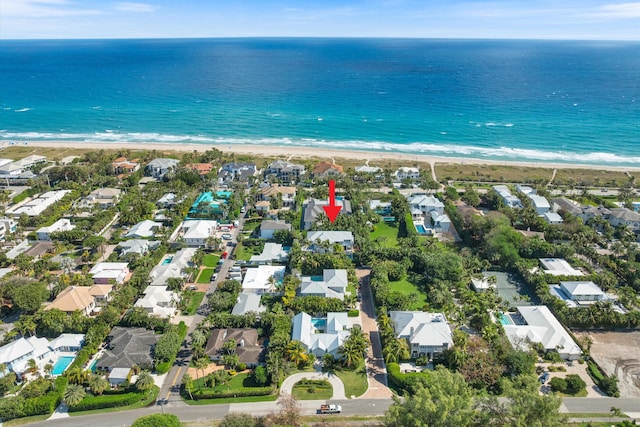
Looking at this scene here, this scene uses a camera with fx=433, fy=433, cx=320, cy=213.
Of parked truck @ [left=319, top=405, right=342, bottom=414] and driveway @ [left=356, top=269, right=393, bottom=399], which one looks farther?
driveway @ [left=356, top=269, right=393, bottom=399]

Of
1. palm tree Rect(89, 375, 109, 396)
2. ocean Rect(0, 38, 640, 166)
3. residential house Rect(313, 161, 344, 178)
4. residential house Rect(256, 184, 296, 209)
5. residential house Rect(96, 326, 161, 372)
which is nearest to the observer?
palm tree Rect(89, 375, 109, 396)

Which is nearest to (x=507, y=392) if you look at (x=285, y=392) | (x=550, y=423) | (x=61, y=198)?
(x=550, y=423)

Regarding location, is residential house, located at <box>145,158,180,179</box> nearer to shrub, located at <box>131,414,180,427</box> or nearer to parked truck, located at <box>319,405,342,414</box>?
shrub, located at <box>131,414,180,427</box>

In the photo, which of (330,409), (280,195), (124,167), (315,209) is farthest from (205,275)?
(124,167)

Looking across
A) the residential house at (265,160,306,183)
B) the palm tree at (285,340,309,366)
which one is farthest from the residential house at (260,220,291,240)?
the palm tree at (285,340,309,366)

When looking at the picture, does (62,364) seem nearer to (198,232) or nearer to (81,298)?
(81,298)

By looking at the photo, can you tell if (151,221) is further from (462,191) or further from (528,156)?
(528,156)
